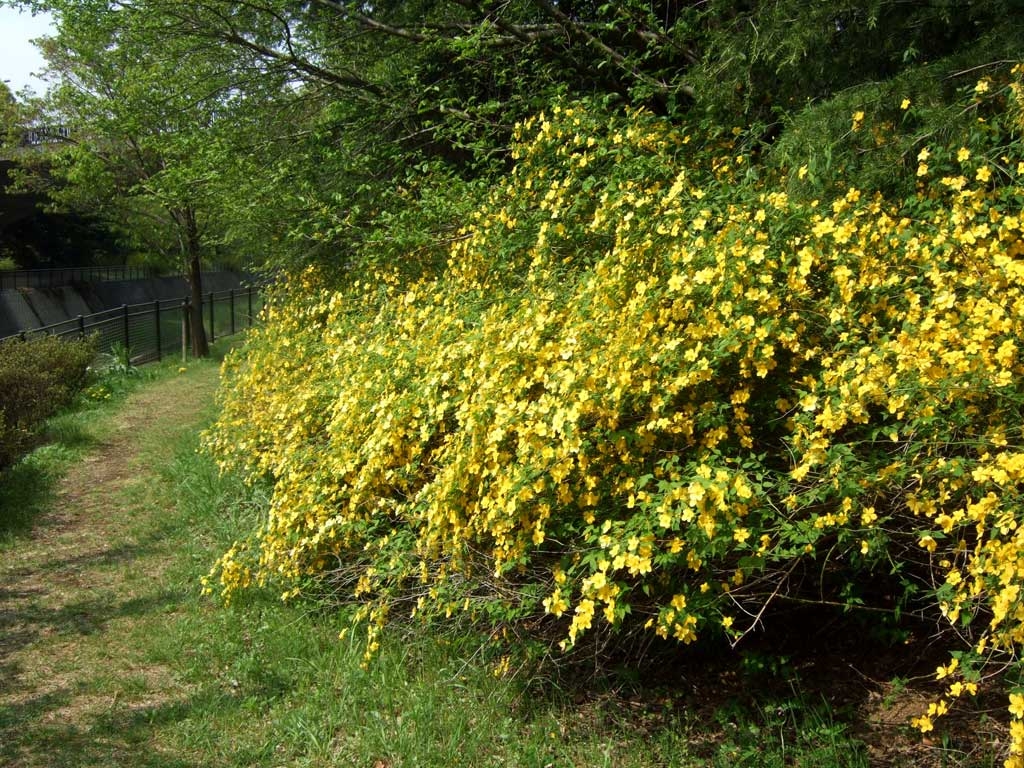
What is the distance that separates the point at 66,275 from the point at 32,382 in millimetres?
20778

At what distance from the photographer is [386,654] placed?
4.01 m

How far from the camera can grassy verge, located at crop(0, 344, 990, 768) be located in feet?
10.8

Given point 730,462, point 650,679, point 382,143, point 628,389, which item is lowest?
point 650,679

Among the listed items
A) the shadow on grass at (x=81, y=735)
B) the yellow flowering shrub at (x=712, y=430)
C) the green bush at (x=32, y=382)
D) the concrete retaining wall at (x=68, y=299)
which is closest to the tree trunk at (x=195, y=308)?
the concrete retaining wall at (x=68, y=299)

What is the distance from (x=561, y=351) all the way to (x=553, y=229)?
57.4 inches

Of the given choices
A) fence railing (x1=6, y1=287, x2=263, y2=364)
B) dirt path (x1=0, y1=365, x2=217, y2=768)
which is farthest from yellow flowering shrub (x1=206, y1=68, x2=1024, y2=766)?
fence railing (x1=6, y1=287, x2=263, y2=364)

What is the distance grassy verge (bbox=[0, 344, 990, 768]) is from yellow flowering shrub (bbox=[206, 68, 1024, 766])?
0.91ft

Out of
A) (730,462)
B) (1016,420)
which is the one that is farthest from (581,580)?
(1016,420)

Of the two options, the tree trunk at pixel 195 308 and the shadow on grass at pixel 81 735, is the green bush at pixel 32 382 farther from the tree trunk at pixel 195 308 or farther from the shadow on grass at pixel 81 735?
the tree trunk at pixel 195 308

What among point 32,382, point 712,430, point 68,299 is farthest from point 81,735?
point 68,299

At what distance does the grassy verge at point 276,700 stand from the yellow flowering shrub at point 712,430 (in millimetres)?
278

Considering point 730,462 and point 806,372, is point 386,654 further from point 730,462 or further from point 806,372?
point 806,372

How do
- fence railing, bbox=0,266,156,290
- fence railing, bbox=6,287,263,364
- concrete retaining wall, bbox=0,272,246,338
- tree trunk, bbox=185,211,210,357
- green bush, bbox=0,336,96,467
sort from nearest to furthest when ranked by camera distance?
green bush, bbox=0,336,96,467 < fence railing, bbox=6,287,263,364 < tree trunk, bbox=185,211,210,357 < concrete retaining wall, bbox=0,272,246,338 < fence railing, bbox=0,266,156,290

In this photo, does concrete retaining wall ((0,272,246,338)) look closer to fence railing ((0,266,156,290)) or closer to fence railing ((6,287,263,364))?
fence railing ((0,266,156,290))
